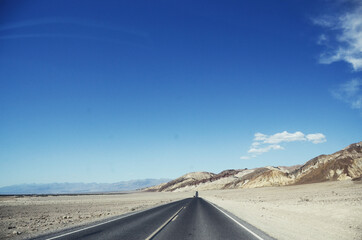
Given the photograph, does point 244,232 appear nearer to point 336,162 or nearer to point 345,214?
point 345,214

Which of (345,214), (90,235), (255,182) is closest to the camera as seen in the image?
(90,235)

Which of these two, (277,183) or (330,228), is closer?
(330,228)

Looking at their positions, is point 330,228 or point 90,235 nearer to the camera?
point 90,235

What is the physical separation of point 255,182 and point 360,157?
4099 cm

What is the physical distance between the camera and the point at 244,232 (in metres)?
10.5

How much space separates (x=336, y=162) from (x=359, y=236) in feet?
259

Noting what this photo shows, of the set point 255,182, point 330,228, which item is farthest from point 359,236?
point 255,182

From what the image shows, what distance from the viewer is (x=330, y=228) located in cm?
1161

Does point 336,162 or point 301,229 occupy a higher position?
point 336,162

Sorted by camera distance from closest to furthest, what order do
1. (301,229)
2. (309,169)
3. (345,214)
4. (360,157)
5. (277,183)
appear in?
(301,229)
(345,214)
(360,157)
(309,169)
(277,183)

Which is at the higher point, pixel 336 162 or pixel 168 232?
pixel 336 162

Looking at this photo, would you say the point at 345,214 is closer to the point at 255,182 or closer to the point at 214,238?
the point at 214,238

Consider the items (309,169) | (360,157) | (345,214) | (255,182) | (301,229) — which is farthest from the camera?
(255,182)

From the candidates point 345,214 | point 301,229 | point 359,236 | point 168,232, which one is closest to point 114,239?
point 168,232
